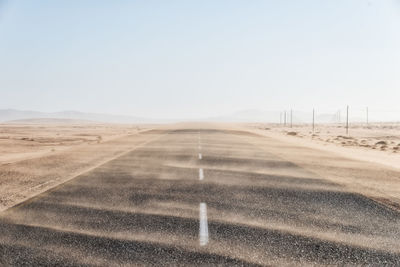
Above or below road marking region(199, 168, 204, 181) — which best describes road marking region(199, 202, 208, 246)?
above

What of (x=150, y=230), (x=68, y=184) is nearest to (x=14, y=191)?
(x=68, y=184)

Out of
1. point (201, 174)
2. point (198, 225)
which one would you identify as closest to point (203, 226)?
point (198, 225)

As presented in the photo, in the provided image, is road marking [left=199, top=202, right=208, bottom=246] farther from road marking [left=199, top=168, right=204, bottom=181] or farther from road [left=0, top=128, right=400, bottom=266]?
road marking [left=199, top=168, right=204, bottom=181]

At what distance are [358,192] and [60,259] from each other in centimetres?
731

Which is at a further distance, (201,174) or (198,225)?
(201,174)

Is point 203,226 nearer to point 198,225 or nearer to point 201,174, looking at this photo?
point 198,225

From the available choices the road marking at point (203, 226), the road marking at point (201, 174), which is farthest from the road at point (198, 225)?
the road marking at point (201, 174)

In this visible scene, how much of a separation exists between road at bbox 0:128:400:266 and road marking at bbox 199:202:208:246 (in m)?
0.02

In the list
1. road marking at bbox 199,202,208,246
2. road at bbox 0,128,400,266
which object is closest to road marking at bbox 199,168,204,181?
road at bbox 0,128,400,266

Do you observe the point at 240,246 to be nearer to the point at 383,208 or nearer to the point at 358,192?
the point at 383,208

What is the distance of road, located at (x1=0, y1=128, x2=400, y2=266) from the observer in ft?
15.2

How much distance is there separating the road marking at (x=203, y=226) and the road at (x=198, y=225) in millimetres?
15

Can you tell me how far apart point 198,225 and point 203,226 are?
101mm

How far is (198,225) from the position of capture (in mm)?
5898
